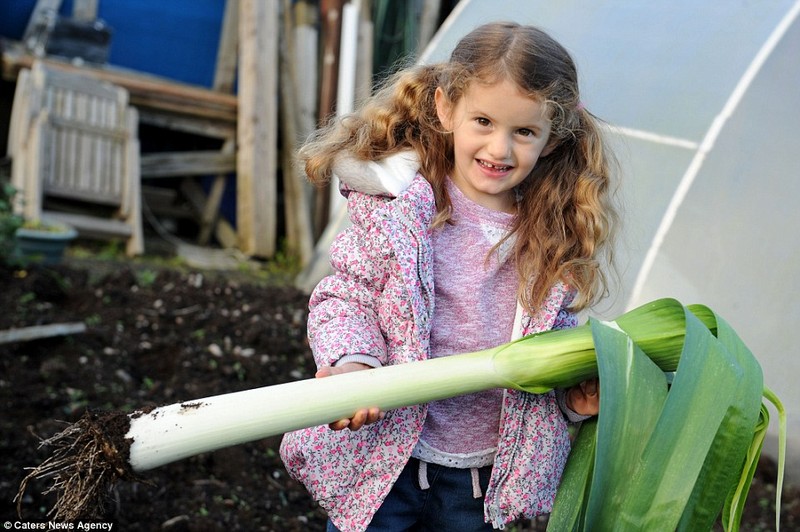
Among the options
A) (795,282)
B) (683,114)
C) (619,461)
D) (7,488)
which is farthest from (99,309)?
(619,461)

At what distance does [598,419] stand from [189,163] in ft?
18.3

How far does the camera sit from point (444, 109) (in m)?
1.84

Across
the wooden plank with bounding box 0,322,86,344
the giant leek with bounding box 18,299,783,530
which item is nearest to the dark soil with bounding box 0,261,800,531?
the wooden plank with bounding box 0,322,86,344

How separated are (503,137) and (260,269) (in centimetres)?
464

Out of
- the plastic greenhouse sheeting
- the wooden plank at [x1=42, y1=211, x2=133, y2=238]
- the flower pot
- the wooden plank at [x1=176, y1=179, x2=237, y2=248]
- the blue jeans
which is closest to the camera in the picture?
the blue jeans

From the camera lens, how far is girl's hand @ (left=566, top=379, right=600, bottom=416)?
1.74m

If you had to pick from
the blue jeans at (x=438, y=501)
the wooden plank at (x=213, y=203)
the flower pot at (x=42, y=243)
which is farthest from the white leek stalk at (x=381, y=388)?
the wooden plank at (x=213, y=203)

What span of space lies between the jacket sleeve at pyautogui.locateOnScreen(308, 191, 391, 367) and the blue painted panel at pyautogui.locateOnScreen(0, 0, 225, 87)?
574cm

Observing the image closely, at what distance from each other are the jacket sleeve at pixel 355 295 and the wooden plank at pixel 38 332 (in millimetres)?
2241

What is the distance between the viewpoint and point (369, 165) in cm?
181

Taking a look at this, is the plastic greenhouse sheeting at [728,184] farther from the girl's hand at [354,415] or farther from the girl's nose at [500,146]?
the girl's hand at [354,415]

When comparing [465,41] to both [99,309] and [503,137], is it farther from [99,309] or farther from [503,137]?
[99,309]

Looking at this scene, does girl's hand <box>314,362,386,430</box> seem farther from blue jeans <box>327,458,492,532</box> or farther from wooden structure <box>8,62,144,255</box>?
wooden structure <box>8,62,144,255</box>

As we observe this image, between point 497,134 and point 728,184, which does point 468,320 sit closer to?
point 497,134
